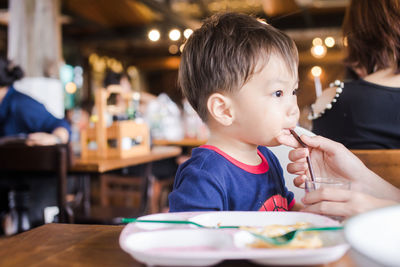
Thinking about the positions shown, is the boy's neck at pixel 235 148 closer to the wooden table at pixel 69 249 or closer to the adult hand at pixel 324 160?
the adult hand at pixel 324 160

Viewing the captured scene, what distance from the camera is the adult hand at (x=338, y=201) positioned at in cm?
65

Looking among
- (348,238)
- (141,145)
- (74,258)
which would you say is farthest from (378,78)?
(141,145)

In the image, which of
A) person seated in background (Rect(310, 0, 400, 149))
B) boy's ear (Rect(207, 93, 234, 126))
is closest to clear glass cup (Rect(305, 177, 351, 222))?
boy's ear (Rect(207, 93, 234, 126))

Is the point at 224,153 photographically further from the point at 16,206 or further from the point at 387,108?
the point at 16,206

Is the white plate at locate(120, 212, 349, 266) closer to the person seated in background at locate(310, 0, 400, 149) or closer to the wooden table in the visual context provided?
the wooden table

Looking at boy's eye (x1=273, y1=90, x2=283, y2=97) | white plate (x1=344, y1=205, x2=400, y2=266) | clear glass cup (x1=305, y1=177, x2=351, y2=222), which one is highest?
boy's eye (x1=273, y1=90, x2=283, y2=97)

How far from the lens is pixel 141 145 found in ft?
9.80

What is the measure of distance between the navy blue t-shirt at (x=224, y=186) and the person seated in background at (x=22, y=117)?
6.94 feet

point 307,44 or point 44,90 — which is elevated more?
point 307,44

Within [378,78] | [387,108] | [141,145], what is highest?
[378,78]

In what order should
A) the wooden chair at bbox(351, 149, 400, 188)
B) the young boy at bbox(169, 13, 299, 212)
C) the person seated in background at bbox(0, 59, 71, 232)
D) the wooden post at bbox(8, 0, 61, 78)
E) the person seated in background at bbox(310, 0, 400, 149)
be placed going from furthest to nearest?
the wooden post at bbox(8, 0, 61, 78), the person seated in background at bbox(0, 59, 71, 232), the person seated in background at bbox(310, 0, 400, 149), the wooden chair at bbox(351, 149, 400, 188), the young boy at bbox(169, 13, 299, 212)

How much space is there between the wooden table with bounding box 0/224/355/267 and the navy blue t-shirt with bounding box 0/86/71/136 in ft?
7.30

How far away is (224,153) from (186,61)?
23 centimetres

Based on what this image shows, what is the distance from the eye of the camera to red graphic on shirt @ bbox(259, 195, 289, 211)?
834mm
